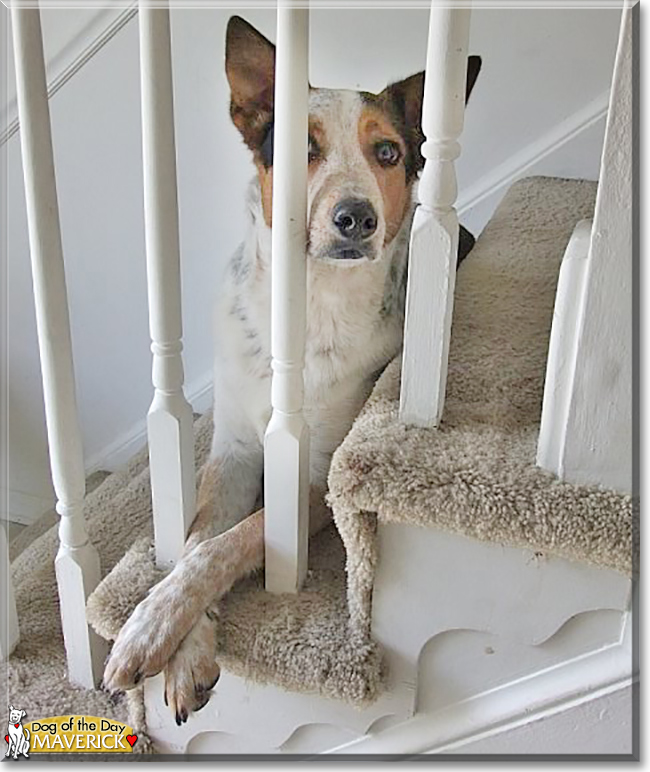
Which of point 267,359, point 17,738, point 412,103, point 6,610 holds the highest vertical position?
point 412,103

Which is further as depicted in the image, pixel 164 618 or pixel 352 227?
pixel 352 227

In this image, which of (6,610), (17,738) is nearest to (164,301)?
(6,610)

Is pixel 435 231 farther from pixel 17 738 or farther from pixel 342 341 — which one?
pixel 17 738

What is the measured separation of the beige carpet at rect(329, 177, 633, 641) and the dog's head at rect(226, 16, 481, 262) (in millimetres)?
190

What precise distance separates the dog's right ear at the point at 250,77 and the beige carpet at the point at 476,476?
1.42ft

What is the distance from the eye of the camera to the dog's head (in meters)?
1.07

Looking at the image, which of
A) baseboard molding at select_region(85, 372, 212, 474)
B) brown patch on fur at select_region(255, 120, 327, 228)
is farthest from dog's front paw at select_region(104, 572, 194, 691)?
baseboard molding at select_region(85, 372, 212, 474)

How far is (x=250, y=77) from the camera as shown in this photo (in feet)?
3.83

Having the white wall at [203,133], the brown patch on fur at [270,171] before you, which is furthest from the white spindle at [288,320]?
the white wall at [203,133]

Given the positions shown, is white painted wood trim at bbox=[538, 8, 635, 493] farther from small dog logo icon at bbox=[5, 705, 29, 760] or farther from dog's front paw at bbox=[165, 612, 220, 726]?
small dog logo icon at bbox=[5, 705, 29, 760]

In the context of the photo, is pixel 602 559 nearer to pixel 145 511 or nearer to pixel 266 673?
pixel 266 673

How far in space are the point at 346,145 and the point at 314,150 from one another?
5 cm

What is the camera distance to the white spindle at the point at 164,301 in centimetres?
81

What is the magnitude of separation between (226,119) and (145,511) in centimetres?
90
